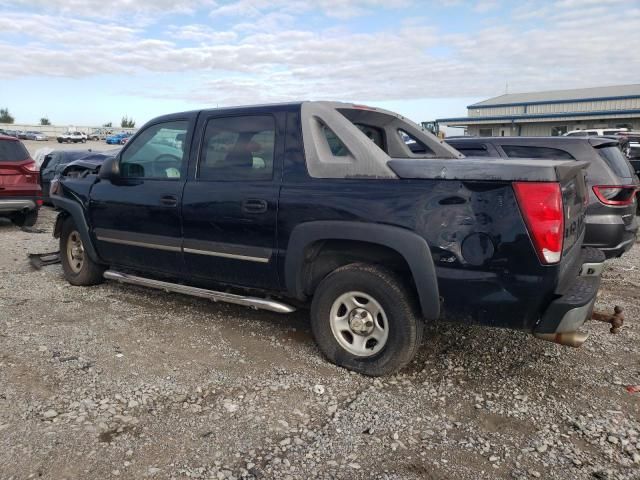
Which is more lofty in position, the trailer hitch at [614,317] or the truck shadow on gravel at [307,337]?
the trailer hitch at [614,317]

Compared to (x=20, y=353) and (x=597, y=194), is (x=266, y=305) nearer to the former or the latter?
(x=20, y=353)

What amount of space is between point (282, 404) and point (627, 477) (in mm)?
1914

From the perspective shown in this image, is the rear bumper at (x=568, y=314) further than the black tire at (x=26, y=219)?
No

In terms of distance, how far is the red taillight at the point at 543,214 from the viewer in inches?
124

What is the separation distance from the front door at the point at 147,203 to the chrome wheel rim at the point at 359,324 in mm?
1574

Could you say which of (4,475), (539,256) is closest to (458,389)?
(539,256)

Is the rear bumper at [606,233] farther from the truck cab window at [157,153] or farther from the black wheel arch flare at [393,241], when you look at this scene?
the truck cab window at [157,153]

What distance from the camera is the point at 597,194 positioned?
5797 millimetres

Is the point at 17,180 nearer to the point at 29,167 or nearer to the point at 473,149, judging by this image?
the point at 29,167

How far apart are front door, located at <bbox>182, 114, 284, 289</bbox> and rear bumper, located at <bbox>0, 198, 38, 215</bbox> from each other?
6.60 meters

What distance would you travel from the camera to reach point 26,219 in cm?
A: 1042

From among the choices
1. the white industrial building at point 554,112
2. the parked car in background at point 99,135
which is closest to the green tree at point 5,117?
the parked car in background at point 99,135

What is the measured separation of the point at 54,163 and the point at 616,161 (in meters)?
10.8

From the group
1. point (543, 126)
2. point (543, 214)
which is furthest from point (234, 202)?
point (543, 126)
